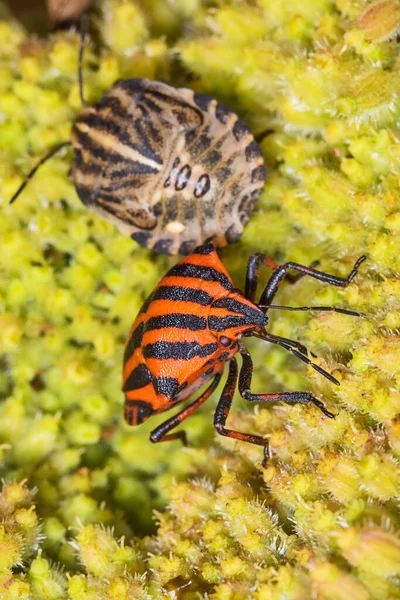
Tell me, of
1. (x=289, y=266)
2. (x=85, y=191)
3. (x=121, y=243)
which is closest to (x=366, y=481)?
(x=289, y=266)

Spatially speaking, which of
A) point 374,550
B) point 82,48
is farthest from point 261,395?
point 82,48

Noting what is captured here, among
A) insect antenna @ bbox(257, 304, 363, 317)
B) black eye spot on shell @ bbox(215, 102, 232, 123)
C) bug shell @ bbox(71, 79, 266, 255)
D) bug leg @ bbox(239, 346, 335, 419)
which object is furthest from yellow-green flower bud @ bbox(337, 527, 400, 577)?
black eye spot on shell @ bbox(215, 102, 232, 123)

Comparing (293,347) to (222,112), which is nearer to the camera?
(293,347)

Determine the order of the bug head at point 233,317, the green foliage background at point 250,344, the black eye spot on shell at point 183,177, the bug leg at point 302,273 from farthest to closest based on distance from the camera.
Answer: the black eye spot on shell at point 183,177 < the bug head at point 233,317 < the bug leg at point 302,273 < the green foliage background at point 250,344

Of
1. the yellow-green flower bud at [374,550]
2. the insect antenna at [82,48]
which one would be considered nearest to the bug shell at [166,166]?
the insect antenna at [82,48]

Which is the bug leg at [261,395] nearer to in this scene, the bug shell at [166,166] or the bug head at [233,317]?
the bug head at [233,317]

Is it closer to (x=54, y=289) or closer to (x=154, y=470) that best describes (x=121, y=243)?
(x=54, y=289)

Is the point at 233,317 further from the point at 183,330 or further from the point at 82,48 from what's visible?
the point at 82,48
